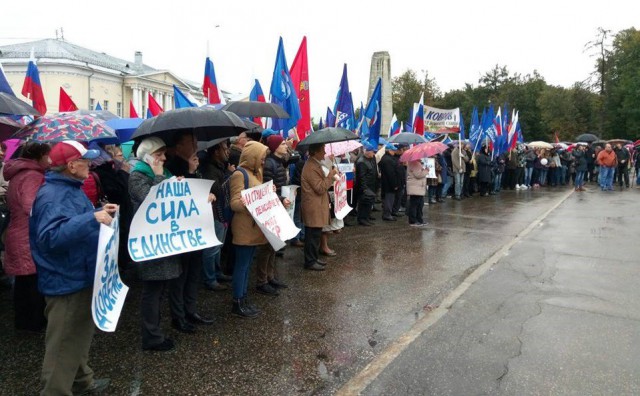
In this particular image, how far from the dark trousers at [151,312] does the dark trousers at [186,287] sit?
0.41 m

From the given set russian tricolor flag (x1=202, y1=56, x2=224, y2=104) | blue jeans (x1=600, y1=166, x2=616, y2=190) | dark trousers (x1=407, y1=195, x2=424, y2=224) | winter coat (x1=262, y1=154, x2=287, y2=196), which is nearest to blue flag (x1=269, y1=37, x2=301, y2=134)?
russian tricolor flag (x1=202, y1=56, x2=224, y2=104)

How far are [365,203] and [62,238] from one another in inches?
328

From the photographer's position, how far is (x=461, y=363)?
392cm

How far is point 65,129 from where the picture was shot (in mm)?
4707

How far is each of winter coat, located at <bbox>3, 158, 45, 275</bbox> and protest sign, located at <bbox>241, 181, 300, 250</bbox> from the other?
195cm

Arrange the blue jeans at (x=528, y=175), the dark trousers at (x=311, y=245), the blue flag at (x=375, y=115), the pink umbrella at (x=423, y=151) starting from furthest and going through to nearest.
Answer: the blue jeans at (x=528, y=175), the blue flag at (x=375, y=115), the pink umbrella at (x=423, y=151), the dark trousers at (x=311, y=245)

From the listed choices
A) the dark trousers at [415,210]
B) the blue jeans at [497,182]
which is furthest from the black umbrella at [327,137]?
the blue jeans at [497,182]

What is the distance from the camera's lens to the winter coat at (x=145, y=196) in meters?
3.95

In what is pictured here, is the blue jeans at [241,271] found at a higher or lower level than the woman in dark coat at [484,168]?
lower

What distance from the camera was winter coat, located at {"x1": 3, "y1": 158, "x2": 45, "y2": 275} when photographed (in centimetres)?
443

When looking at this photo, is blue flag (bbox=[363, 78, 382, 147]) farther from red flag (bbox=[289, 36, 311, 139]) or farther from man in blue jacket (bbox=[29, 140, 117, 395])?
man in blue jacket (bbox=[29, 140, 117, 395])

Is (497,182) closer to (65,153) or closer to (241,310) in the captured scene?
(241,310)

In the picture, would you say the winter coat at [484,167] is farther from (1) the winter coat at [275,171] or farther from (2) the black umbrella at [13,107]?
(2) the black umbrella at [13,107]

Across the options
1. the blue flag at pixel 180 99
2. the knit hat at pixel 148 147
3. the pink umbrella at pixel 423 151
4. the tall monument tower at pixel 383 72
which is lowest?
the knit hat at pixel 148 147
